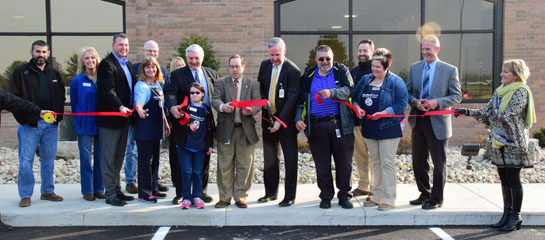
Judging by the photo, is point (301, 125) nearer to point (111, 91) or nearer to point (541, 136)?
point (111, 91)

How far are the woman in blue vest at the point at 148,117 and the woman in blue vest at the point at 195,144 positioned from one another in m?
0.37

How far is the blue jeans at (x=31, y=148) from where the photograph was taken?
581 cm

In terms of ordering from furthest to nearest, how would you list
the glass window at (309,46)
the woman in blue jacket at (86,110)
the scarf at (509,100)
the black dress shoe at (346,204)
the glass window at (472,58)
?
the glass window at (472,58)
the glass window at (309,46)
the woman in blue jacket at (86,110)
the black dress shoe at (346,204)
the scarf at (509,100)

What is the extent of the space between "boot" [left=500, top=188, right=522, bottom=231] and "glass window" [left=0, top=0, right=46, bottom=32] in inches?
Answer: 444

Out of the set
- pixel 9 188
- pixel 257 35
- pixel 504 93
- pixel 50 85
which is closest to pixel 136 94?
pixel 50 85

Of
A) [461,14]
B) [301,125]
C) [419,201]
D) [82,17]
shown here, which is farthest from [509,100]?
[82,17]

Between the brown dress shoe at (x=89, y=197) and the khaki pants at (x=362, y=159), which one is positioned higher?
the khaki pants at (x=362, y=159)

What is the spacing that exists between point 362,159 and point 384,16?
6.51m

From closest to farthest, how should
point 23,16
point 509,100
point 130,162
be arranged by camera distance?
point 509,100 → point 130,162 → point 23,16

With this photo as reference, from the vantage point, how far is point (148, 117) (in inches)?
225

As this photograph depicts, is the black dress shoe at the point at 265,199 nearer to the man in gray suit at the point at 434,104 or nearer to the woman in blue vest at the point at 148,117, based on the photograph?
the woman in blue vest at the point at 148,117

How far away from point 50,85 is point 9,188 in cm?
210

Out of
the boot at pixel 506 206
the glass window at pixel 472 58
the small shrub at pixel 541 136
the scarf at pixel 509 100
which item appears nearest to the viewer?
the scarf at pixel 509 100

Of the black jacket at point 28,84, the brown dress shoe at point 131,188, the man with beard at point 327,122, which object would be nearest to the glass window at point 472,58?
the man with beard at point 327,122
